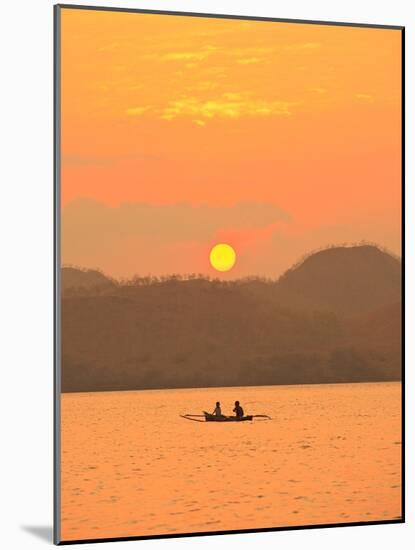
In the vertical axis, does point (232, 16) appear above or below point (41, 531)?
above

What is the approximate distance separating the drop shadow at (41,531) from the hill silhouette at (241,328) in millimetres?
1048

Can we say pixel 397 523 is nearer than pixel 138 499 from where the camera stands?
No

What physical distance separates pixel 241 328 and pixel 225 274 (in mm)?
389

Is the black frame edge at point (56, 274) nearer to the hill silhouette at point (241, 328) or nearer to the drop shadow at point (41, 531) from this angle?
the hill silhouette at point (241, 328)

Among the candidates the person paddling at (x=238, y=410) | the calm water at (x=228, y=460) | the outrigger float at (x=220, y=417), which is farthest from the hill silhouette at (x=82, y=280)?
the person paddling at (x=238, y=410)

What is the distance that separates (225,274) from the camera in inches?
386

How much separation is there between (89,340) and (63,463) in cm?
83

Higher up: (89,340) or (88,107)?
(88,107)

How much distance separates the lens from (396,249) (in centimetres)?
1023

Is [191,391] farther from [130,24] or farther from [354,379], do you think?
[130,24]

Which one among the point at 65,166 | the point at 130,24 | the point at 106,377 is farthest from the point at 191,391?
the point at 130,24

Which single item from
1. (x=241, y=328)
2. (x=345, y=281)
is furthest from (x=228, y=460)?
(x=345, y=281)

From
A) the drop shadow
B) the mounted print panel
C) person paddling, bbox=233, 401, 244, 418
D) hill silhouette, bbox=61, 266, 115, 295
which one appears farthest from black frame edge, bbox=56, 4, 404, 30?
the drop shadow

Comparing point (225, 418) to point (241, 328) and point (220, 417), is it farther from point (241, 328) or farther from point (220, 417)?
point (241, 328)
